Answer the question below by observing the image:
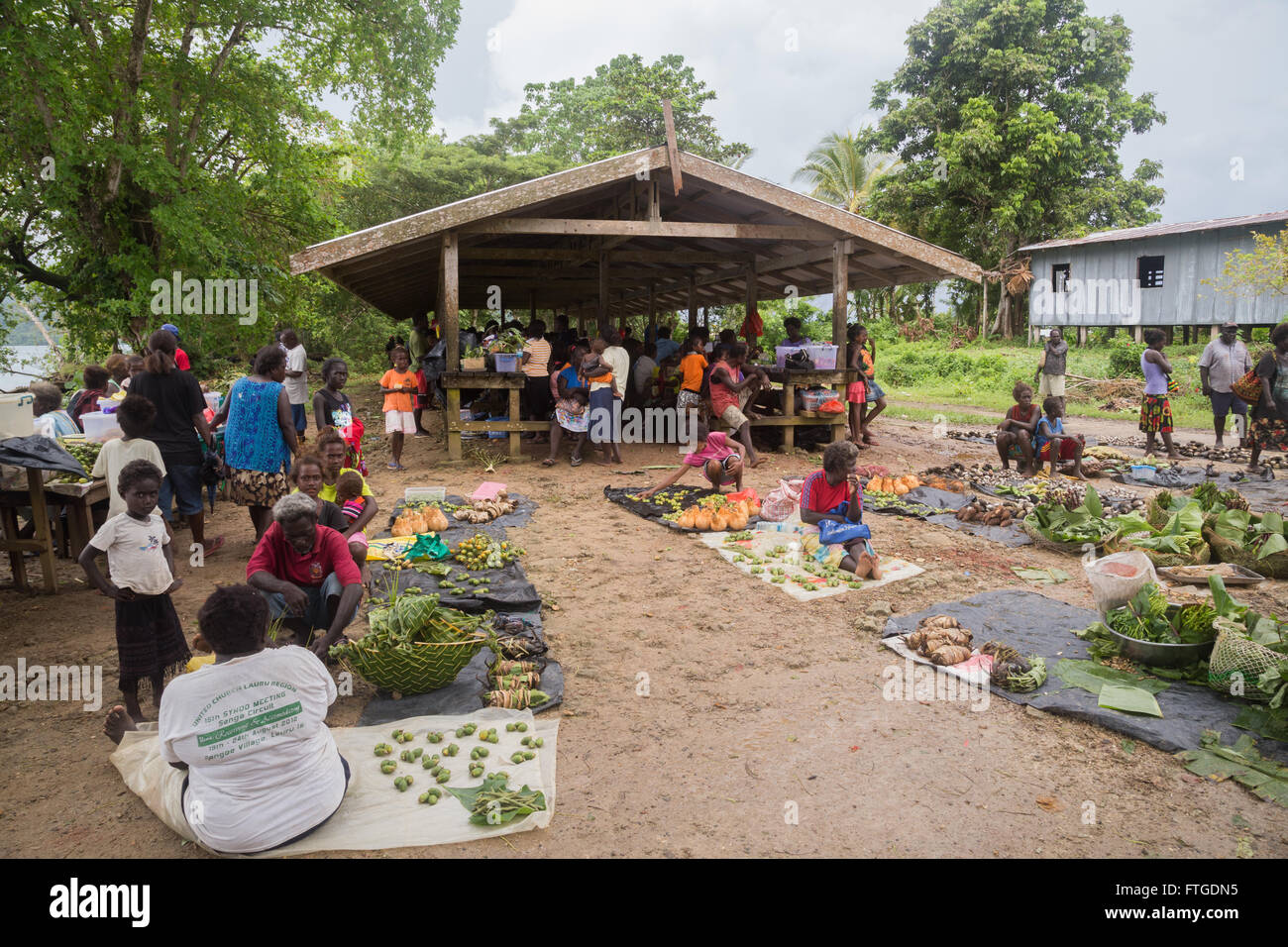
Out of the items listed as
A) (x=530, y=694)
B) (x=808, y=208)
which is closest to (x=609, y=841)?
(x=530, y=694)

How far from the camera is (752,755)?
3.92 meters

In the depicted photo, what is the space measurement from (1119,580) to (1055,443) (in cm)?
583

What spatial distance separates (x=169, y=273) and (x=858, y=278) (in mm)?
11455

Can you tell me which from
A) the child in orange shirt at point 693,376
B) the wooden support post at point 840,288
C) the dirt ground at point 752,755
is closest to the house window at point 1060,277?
the wooden support post at point 840,288

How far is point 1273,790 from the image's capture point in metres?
3.46

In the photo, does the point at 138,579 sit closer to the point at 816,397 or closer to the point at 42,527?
the point at 42,527

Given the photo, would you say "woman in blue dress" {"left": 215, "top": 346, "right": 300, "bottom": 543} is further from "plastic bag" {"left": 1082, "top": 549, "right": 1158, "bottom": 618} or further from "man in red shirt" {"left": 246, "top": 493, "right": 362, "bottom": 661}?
"plastic bag" {"left": 1082, "top": 549, "right": 1158, "bottom": 618}

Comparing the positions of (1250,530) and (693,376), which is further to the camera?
(693,376)

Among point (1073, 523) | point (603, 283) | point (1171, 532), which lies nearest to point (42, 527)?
point (1073, 523)

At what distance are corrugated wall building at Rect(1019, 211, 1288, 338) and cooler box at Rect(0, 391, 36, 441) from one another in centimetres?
2441

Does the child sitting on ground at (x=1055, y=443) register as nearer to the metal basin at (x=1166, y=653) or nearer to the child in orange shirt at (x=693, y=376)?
the child in orange shirt at (x=693, y=376)

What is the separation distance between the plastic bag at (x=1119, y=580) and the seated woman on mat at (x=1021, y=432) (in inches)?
212

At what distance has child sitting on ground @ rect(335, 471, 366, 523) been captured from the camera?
566 cm
